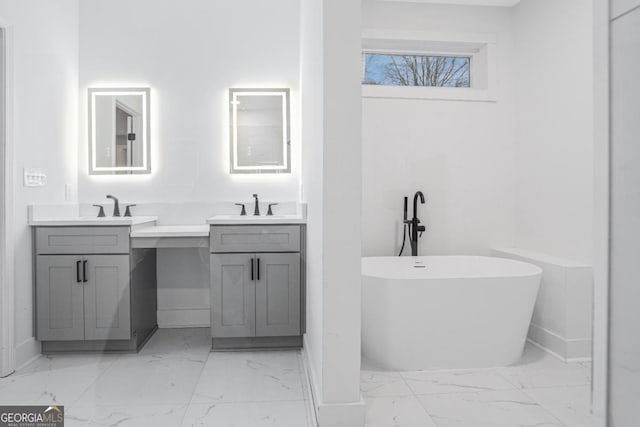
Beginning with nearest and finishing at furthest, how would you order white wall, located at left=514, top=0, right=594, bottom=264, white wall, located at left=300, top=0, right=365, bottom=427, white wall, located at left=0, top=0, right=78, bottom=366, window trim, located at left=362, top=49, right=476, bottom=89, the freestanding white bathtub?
white wall, located at left=300, top=0, right=365, bottom=427
the freestanding white bathtub
white wall, located at left=0, top=0, right=78, bottom=366
white wall, located at left=514, top=0, right=594, bottom=264
window trim, located at left=362, top=49, right=476, bottom=89

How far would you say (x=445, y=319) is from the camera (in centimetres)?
251

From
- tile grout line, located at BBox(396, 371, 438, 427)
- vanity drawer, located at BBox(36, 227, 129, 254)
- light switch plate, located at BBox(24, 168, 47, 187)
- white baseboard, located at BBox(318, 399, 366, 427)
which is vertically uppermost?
light switch plate, located at BBox(24, 168, 47, 187)

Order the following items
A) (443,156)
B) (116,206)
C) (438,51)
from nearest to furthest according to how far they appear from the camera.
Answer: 1. (116,206)
2. (443,156)
3. (438,51)

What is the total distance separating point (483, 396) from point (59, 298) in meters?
2.59

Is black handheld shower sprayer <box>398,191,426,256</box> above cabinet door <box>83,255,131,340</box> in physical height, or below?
above

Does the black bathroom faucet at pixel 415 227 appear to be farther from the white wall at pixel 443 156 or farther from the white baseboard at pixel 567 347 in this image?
the white baseboard at pixel 567 347

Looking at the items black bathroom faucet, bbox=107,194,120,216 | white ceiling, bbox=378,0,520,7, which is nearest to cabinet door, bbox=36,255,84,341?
black bathroom faucet, bbox=107,194,120,216

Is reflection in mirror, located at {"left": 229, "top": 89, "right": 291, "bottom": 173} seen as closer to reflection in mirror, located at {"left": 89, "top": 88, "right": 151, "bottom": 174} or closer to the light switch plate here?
reflection in mirror, located at {"left": 89, "top": 88, "right": 151, "bottom": 174}

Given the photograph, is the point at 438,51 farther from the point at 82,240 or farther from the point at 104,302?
the point at 104,302

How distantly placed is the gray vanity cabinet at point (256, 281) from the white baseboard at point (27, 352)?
1.11 m

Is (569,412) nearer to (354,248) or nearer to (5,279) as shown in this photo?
(354,248)

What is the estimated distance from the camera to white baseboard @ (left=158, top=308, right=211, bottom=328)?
348 centimetres

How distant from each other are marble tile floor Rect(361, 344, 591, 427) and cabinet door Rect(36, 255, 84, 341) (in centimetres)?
186
